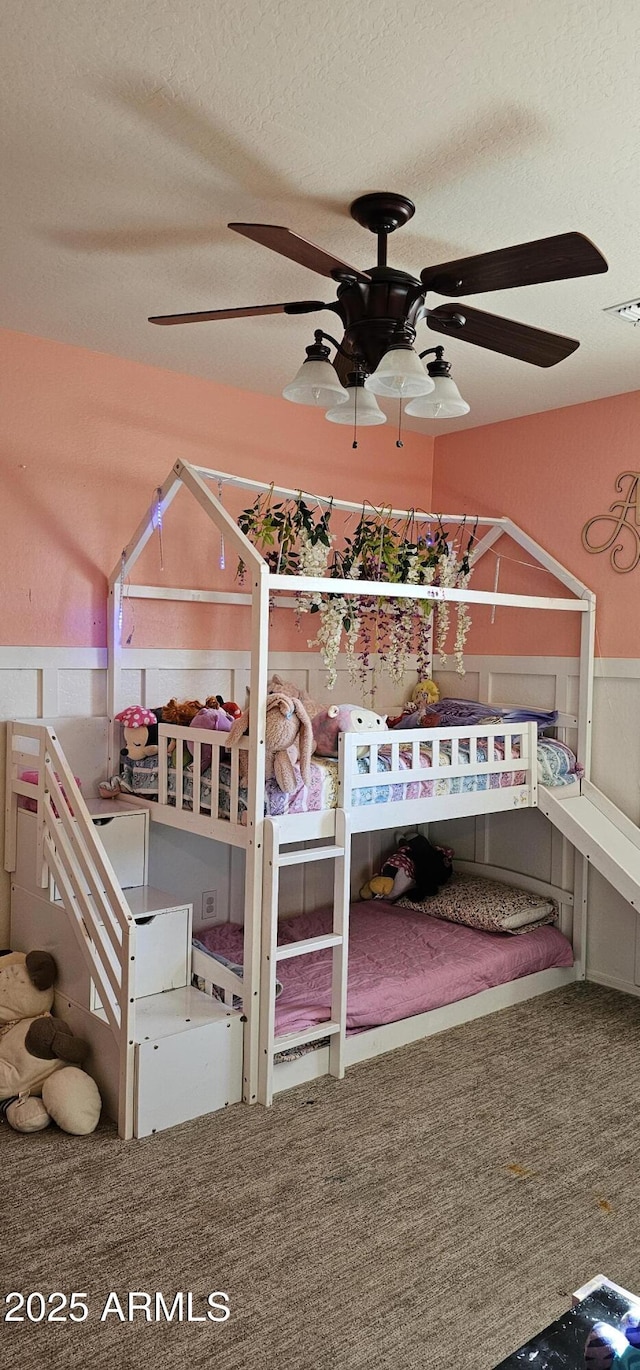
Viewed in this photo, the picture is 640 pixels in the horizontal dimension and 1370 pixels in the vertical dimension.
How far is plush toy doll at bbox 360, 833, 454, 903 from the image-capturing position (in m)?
4.44

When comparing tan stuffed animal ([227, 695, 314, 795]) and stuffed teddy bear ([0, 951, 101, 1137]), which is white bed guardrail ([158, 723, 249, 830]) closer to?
tan stuffed animal ([227, 695, 314, 795])

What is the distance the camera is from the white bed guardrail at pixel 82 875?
8.79 feet

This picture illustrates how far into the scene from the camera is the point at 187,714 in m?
3.54

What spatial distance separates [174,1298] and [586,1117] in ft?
4.78

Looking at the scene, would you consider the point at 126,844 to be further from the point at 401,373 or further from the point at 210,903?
the point at 401,373

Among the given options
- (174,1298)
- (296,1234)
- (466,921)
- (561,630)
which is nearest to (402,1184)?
(296,1234)

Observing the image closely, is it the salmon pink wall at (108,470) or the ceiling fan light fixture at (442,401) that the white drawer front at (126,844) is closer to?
the salmon pink wall at (108,470)

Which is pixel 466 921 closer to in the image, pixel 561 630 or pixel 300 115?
pixel 561 630

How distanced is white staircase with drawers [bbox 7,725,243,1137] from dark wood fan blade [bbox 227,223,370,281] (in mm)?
1788

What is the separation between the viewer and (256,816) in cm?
289

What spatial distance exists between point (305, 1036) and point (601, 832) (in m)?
1.56

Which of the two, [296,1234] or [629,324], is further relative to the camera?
[629,324]

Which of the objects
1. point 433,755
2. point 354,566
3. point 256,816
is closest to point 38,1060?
→ point 256,816

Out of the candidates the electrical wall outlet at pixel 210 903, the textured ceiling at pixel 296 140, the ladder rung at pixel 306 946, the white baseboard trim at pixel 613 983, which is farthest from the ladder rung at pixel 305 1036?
the textured ceiling at pixel 296 140
